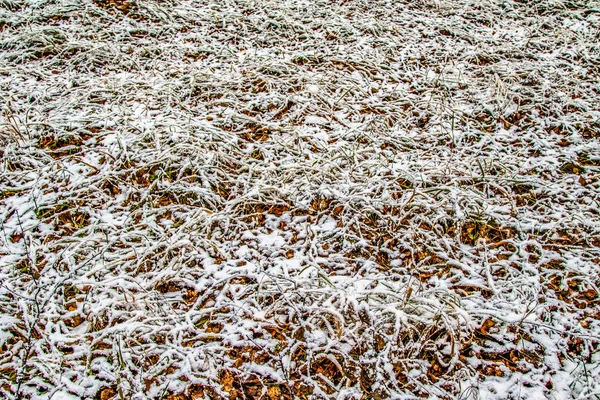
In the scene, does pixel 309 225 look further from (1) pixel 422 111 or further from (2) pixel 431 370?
(1) pixel 422 111

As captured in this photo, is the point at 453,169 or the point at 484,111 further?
the point at 484,111

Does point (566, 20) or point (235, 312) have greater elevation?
point (566, 20)

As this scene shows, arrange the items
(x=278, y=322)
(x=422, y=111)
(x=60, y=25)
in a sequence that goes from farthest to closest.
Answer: (x=60, y=25), (x=422, y=111), (x=278, y=322)

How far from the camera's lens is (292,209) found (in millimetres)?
2705

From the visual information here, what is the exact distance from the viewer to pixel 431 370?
1.94 meters

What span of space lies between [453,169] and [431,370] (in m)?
1.56

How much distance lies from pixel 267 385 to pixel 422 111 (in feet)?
8.82

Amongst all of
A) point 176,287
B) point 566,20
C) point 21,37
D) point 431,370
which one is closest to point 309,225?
point 176,287

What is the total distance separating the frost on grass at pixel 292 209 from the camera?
1948 mm

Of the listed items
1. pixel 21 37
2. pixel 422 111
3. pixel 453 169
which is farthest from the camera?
pixel 21 37

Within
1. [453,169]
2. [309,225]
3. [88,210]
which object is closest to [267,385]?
[309,225]

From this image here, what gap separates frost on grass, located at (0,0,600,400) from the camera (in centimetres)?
195

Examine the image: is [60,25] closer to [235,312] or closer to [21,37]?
[21,37]

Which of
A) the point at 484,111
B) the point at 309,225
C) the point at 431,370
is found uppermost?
the point at 484,111
